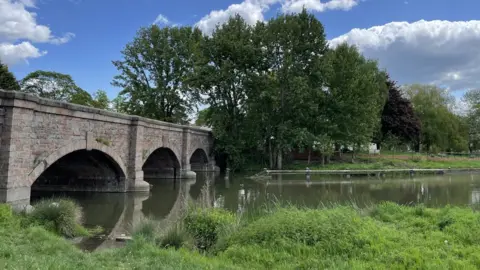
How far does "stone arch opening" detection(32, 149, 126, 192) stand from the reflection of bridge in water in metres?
1.16

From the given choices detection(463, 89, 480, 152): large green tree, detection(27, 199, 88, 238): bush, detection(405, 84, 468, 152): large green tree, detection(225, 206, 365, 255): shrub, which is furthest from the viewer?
detection(463, 89, 480, 152): large green tree

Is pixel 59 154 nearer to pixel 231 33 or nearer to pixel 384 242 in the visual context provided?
pixel 384 242

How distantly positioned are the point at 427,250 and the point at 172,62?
33680 millimetres

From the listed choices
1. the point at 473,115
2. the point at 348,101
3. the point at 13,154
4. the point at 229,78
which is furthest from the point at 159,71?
the point at 473,115

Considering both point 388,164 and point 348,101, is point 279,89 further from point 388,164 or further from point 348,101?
point 388,164

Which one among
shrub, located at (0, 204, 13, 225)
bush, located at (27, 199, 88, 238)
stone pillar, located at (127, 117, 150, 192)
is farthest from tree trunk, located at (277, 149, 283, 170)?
shrub, located at (0, 204, 13, 225)

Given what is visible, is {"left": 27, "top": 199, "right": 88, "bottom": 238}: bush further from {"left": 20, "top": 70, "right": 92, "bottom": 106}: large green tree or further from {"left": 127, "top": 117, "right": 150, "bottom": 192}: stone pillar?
{"left": 20, "top": 70, "right": 92, "bottom": 106}: large green tree

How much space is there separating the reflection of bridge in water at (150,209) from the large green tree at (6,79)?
1960cm

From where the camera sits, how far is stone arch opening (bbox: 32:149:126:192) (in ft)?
51.0

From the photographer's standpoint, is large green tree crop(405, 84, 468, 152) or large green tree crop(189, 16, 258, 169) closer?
large green tree crop(189, 16, 258, 169)

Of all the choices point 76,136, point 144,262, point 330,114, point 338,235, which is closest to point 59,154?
point 76,136

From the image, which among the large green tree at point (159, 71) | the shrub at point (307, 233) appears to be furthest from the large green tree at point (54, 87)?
the shrub at point (307, 233)

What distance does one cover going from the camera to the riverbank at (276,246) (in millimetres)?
4672

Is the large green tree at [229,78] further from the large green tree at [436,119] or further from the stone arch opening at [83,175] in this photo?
the large green tree at [436,119]
